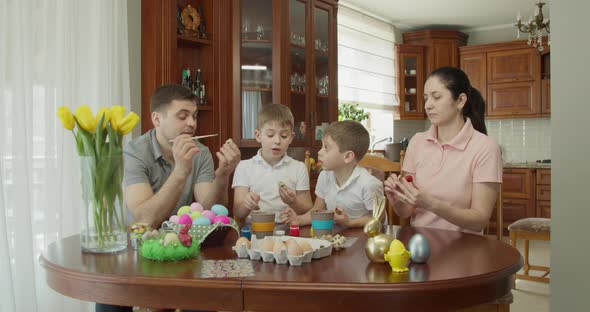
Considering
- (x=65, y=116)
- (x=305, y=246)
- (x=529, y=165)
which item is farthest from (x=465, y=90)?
(x=529, y=165)

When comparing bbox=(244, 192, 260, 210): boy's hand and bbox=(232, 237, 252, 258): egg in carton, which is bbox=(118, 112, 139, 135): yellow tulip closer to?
bbox=(232, 237, 252, 258): egg in carton

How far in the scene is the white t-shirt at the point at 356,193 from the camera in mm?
2137

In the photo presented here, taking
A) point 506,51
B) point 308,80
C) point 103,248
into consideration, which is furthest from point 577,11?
point 506,51

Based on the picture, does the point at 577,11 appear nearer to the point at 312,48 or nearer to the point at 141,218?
the point at 141,218

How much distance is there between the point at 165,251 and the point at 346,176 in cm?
100

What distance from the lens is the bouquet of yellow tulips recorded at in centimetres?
148

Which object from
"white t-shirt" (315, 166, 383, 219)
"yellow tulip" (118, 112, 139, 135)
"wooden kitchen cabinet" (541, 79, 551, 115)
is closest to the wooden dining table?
"yellow tulip" (118, 112, 139, 135)

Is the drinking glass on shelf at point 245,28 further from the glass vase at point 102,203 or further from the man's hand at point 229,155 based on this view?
the glass vase at point 102,203

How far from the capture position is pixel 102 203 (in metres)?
1.49

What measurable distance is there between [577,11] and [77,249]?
4.36 ft

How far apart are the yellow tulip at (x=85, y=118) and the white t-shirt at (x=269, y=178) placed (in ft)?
3.43

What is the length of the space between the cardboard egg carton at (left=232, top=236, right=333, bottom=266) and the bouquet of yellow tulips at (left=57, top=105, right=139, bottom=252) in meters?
0.34

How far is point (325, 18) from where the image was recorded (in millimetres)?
4703

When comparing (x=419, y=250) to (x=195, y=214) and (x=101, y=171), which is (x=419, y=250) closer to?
(x=195, y=214)
